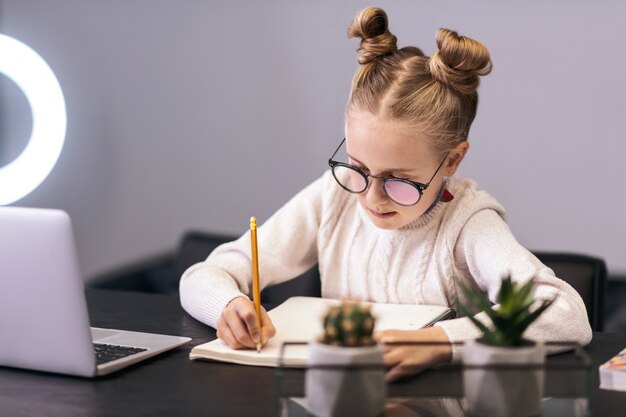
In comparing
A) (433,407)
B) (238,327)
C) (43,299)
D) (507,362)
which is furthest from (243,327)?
(507,362)

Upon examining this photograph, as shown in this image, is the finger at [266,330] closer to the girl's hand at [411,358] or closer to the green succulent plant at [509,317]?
the girl's hand at [411,358]

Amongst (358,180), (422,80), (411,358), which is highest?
(422,80)

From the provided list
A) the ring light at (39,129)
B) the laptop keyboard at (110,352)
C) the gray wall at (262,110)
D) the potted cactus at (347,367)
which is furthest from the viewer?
the gray wall at (262,110)

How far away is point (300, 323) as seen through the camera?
1633mm

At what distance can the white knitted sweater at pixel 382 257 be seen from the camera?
5.50 ft

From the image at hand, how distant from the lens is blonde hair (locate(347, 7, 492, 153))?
1653 mm

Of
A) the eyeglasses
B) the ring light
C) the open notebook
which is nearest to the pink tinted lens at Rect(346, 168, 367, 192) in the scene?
the eyeglasses

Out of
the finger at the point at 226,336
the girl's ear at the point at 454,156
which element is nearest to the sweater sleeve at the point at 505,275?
the girl's ear at the point at 454,156

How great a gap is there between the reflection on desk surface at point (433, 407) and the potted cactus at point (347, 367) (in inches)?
1.2

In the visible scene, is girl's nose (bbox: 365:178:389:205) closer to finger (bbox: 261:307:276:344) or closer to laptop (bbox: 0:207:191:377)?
finger (bbox: 261:307:276:344)

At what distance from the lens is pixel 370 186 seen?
64.7 inches

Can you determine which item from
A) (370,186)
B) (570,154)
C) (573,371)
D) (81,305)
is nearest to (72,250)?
(81,305)

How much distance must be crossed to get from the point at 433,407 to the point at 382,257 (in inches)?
29.4

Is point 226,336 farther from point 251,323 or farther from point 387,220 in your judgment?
point 387,220
